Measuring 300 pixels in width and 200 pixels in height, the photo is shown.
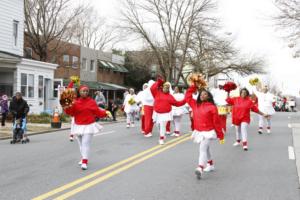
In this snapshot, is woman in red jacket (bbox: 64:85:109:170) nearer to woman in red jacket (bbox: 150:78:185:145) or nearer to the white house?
woman in red jacket (bbox: 150:78:185:145)

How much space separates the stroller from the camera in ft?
52.1

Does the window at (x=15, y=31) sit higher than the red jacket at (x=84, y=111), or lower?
higher

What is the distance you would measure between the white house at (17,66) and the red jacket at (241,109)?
1530cm

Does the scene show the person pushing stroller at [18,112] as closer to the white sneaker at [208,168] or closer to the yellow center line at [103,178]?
the yellow center line at [103,178]

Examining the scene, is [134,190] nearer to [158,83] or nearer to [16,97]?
[158,83]

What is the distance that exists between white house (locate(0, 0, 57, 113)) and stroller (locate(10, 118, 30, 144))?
10.6 metres

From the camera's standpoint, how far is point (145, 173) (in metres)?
9.66

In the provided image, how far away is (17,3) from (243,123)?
66.8 feet

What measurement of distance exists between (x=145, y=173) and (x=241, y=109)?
17.1ft

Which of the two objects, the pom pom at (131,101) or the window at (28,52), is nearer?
the pom pom at (131,101)

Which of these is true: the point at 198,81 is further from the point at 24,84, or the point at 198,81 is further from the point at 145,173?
the point at 24,84

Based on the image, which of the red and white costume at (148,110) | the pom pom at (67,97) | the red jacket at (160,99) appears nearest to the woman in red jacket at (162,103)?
the red jacket at (160,99)

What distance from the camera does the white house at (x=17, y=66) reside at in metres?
28.2

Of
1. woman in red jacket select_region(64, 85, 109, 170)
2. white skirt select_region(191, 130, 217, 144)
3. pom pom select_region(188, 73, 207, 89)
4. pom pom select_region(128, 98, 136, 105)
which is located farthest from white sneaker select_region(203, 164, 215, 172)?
pom pom select_region(128, 98, 136, 105)
